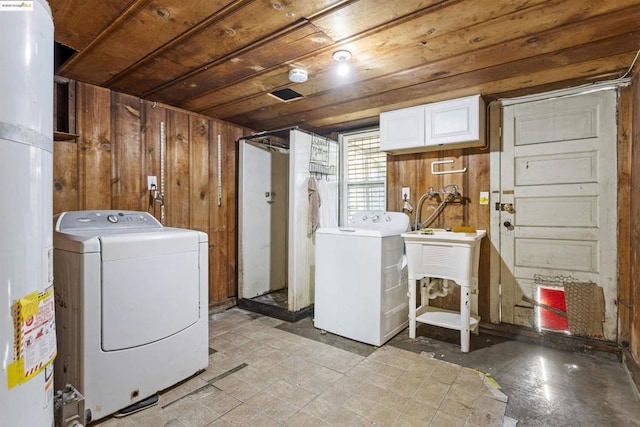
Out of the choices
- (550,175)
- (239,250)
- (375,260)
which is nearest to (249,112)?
(239,250)

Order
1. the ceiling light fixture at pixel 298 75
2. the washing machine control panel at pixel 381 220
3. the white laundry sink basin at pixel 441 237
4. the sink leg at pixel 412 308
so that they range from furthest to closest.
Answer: the washing machine control panel at pixel 381 220 → the sink leg at pixel 412 308 → the white laundry sink basin at pixel 441 237 → the ceiling light fixture at pixel 298 75

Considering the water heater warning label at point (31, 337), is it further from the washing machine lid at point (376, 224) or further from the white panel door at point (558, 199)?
the white panel door at point (558, 199)

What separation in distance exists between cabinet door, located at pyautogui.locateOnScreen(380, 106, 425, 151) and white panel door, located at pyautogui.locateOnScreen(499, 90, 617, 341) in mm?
743

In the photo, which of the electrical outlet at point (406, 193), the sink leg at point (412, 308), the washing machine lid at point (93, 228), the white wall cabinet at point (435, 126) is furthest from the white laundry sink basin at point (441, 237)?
the washing machine lid at point (93, 228)

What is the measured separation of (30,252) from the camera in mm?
839

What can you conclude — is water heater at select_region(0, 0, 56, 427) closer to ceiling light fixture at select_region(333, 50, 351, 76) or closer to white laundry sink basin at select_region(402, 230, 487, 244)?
ceiling light fixture at select_region(333, 50, 351, 76)

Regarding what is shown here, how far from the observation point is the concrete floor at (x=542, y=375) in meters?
1.69

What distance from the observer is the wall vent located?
8.65 ft

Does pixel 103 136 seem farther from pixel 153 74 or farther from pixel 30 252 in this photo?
pixel 30 252

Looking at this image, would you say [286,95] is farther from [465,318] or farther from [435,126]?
[465,318]

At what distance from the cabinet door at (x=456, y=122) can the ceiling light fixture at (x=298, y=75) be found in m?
1.23

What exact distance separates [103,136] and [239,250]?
1.68 meters

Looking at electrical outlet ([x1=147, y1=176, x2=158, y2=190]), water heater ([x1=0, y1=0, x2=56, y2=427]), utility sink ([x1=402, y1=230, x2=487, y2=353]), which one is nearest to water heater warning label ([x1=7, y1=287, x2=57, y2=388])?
water heater ([x1=0, y1=0, x2=56, y2=427])

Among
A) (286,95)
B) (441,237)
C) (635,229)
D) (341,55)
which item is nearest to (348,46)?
(341,55)
